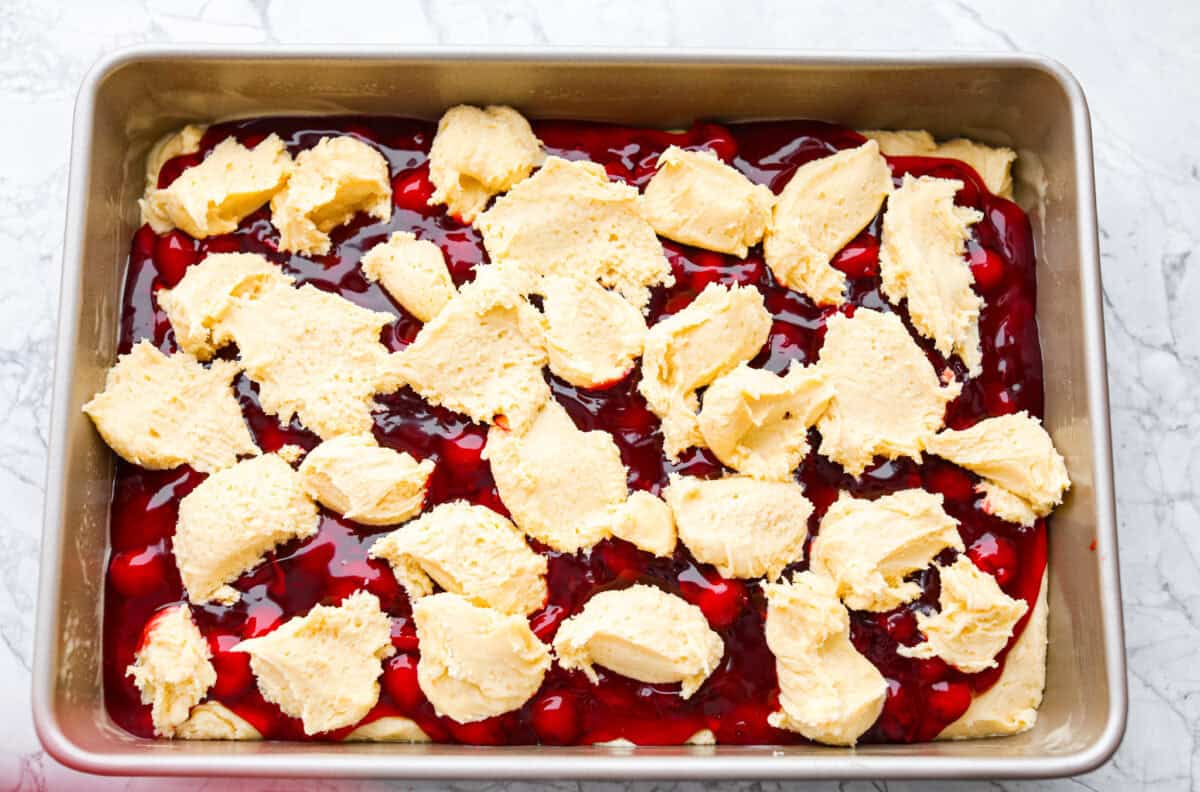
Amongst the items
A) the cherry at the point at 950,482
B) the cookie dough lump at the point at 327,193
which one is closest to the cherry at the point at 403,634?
the cookie dough lump at the point at 327,193

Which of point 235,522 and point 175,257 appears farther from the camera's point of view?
point 175,257

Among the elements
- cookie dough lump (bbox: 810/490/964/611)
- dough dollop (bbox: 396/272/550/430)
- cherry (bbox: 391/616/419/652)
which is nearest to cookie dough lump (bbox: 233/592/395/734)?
cherry (bbox: 391/616/419/652)

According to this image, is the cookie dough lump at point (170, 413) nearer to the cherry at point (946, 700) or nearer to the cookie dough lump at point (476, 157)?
the cookie dough lump at point (476, 157)

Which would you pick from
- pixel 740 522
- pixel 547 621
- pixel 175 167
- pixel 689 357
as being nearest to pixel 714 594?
pixel 740 522

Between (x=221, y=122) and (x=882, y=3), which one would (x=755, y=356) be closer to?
(x=882, y=3)

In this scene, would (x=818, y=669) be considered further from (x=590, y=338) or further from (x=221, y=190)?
(x=221, y=190)

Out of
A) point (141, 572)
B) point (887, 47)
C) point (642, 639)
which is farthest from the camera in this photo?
point (887, 47)
